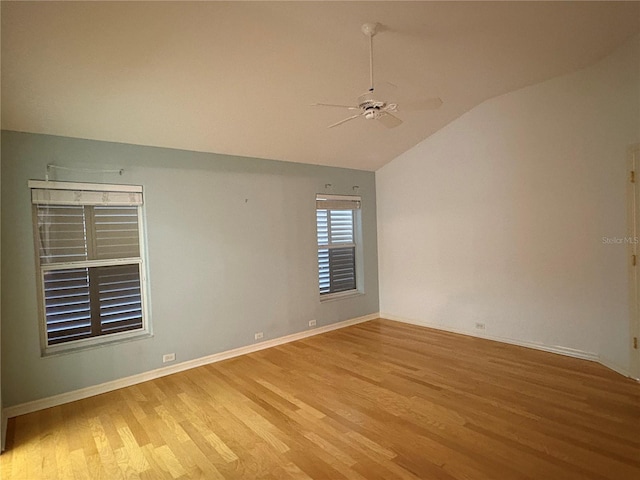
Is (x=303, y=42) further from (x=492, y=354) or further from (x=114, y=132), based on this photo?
(x=492, y=354)

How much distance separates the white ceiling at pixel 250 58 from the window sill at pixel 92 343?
1980 mm

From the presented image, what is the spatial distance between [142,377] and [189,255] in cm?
135

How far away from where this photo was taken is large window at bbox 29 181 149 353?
3.20m

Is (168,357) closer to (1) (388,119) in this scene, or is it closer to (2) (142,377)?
(2) (142,377)

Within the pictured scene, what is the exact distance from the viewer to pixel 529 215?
4.11 meters

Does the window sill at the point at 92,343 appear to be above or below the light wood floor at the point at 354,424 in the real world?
above

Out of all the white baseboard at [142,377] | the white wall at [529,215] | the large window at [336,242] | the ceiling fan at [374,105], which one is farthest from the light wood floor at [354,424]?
the ceiling fan at [374,105]

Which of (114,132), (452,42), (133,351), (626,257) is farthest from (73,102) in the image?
(626,257)

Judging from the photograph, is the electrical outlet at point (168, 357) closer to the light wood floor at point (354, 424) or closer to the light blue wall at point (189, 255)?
the light blue wall at point (189, 255)

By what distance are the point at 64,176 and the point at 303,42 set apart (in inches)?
98.0

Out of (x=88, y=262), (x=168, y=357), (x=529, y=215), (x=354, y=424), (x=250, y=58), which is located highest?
(x=250, y=58)

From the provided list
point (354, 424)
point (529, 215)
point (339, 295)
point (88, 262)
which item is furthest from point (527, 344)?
point (88, 262)

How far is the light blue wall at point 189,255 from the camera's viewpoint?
3.02 metres

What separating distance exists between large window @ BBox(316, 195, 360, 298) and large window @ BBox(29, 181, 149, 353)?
250cm
